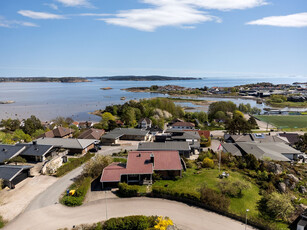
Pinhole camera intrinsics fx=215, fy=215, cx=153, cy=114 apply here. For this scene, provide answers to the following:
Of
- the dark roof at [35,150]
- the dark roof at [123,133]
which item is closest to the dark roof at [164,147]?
the dark roof at [123,133]

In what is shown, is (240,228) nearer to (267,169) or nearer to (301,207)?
(301,207)

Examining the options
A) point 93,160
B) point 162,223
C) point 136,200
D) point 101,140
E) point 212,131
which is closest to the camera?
point 162,223

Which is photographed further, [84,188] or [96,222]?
[84,188]

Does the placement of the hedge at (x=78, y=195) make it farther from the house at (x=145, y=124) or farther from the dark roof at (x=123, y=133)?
the house at (x=145, y=124)

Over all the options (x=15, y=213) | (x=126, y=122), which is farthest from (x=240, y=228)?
(x=126, y=122)

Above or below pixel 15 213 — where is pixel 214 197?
above

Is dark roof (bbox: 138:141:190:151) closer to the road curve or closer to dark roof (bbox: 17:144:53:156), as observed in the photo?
the road curve

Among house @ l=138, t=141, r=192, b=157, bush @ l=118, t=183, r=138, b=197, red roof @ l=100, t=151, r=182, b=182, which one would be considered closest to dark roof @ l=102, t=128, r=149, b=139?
house @ l=138, t=141, r=192, b=157
